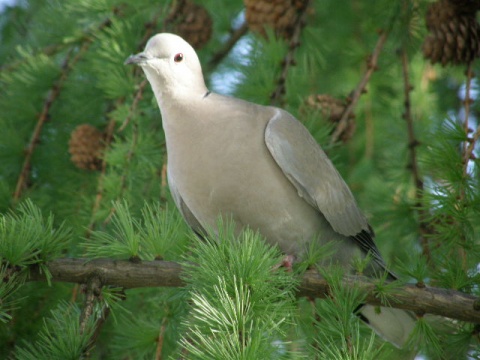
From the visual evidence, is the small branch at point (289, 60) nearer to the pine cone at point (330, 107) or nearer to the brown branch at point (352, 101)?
the pine cone at point (330, 107)

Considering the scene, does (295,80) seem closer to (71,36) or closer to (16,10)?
(71,36)

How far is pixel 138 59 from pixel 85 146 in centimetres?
38

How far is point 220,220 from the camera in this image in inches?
62.0

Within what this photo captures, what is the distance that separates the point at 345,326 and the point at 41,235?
71 centimetres

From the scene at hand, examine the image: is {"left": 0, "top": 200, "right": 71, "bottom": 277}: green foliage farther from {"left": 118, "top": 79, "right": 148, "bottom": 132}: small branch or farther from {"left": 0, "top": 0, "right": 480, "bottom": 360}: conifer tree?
{"left": 118, "top": 79, "right": 148, "bottom": 132}: small branch

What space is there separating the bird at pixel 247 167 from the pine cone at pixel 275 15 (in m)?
0.32

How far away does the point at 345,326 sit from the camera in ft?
4.87

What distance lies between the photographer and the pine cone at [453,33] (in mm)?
2246

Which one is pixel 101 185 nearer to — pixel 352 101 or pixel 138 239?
pixel 138 239

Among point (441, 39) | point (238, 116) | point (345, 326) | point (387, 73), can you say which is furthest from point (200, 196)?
point (387, 73)

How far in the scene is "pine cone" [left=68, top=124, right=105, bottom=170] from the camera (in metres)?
2.39

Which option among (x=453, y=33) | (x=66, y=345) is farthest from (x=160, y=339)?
(x=453, y=33)

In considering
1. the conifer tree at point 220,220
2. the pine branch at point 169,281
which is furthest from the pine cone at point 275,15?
the pine branch at point 169,281

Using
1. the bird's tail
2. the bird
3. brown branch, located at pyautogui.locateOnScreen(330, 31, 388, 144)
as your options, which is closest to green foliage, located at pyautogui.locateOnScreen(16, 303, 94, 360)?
the bird
